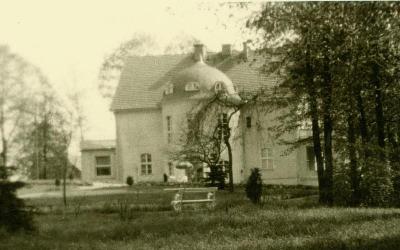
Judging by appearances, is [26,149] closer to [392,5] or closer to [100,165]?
[392,5]

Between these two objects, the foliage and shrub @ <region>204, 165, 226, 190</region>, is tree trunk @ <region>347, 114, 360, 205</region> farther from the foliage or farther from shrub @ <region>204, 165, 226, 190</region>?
shrub @ <region>204, 165, 226, 190</region>

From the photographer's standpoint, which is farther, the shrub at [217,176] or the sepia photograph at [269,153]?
the shrub at [217,176]

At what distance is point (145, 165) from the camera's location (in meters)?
40.4

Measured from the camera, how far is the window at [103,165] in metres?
44.9

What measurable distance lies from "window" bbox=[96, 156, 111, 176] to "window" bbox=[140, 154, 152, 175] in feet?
18.0

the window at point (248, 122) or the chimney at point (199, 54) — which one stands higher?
the chimney at point (199, 54)

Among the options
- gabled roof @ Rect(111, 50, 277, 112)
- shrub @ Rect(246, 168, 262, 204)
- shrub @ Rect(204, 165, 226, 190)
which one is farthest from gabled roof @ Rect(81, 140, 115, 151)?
shrub @ Rect(246, 168, 262, 204)

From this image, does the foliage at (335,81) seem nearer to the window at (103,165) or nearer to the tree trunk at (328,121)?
the tree trunk at (328,121)

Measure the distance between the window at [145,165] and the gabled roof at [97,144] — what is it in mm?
5498

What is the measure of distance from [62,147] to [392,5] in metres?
13.7

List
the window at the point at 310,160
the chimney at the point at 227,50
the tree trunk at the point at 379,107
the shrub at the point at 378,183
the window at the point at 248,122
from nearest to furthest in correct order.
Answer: the shrub at the point at 378,183, the tree trunk at the point at 379,107, the window at the point at 310,160, the window at the point at 248,122, the chimney at the point at 227,50

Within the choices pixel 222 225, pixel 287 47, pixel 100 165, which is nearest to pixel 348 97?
pixel 287 47

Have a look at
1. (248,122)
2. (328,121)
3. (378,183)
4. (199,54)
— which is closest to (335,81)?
(328,121)

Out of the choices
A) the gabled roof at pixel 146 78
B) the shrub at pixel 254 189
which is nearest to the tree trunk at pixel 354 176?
the shrub at pixel 254 189
